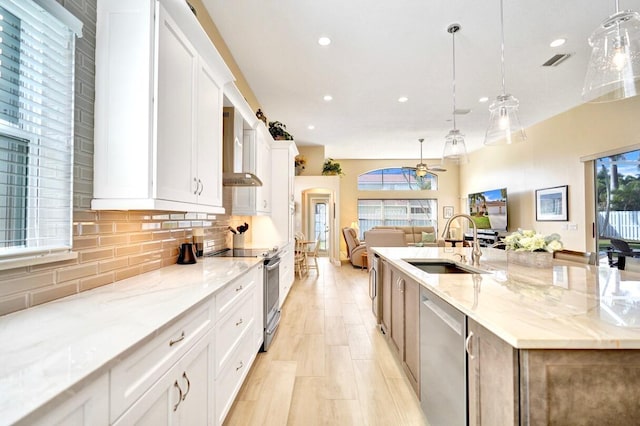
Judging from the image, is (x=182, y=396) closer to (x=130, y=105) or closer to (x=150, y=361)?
(x=150, y=361)

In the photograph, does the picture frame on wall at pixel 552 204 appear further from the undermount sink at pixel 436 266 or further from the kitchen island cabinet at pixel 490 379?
the kitchen island cabinet at pixel 490 379

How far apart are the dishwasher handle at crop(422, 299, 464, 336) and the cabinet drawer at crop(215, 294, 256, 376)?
45.4 inches

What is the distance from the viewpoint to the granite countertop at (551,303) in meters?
0.82

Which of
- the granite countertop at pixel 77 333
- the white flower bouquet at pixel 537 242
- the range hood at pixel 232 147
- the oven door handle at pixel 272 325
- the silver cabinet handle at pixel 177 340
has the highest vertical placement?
the range hood at pixel 232 147

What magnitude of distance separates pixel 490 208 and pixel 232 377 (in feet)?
24.8

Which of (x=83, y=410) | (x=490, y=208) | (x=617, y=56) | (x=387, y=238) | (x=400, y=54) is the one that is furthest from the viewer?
(x=490, y=208)

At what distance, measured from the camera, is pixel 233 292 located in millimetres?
1719

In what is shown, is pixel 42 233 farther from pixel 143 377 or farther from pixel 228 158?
pixel 228 158

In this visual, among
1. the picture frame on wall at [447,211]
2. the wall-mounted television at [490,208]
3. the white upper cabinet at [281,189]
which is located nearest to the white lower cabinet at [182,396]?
the white upper cabinet at [281,189]

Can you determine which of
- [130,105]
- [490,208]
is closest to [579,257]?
[130,105]

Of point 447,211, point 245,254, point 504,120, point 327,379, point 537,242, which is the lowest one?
point 327,379

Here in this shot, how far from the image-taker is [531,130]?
6000 mm

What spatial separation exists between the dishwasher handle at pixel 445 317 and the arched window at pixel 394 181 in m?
7.83

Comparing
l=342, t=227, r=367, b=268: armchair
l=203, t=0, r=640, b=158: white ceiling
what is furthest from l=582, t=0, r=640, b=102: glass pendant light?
l=342, t=227, r=367, b=268: armchair
